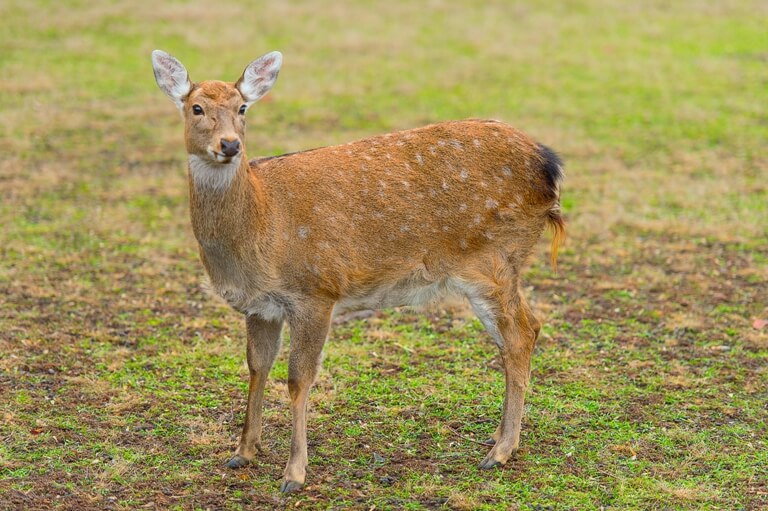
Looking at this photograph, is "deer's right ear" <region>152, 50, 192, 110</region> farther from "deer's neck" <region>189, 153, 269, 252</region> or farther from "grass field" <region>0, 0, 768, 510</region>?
"grass field" <region>0, 0, 768, 510</region>

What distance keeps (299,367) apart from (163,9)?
55.6 ft

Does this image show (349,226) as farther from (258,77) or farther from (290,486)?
(290,486)

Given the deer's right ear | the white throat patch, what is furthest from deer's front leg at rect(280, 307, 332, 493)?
the deer's right ear

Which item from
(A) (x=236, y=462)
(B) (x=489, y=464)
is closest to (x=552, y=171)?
(B) (x=489, y=464)

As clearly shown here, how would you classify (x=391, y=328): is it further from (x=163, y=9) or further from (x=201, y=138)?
(x=163, y=9)

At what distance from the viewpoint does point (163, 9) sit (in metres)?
21.7

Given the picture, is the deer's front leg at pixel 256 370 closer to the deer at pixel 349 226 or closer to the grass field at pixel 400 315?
the deer at pixel 349 226

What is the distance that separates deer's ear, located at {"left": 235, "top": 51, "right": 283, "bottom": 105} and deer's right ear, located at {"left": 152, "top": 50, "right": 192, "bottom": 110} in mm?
327

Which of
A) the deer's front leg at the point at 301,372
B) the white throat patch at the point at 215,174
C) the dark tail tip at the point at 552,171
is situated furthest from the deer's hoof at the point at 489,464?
the white throat patch at the point at 215,174

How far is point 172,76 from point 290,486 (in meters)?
2.62

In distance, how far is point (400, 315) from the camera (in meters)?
9.21

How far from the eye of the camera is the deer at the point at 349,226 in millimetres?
6285

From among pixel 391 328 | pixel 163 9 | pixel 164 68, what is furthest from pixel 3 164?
pixel 163 9

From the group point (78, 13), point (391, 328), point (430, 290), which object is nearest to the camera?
point (430, 290)
